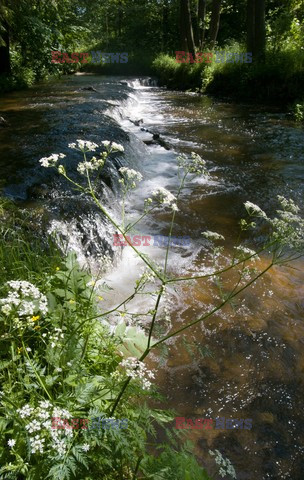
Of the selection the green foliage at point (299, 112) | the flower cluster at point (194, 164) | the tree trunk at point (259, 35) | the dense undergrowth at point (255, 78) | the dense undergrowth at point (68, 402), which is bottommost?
the dense undergrowth at point (68, 402)

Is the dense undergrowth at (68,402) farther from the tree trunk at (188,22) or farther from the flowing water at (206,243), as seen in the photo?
the tree trunk at (188,22)

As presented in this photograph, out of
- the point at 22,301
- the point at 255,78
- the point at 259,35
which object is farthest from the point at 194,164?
the point at 259,35

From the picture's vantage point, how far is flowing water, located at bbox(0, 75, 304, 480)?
103 inches

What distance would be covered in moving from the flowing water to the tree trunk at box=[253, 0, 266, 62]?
15.2 feet

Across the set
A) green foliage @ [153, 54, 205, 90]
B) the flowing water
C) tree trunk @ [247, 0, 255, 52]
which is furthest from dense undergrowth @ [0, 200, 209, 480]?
green foliage @ [153, 54, 205, 90]

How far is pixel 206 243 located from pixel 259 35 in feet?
40.5

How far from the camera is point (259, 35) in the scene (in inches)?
542

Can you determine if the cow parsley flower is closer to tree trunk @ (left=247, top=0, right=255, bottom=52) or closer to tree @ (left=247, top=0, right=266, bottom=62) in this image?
tree @ (left=247, top=0, right=266, bottom=62)

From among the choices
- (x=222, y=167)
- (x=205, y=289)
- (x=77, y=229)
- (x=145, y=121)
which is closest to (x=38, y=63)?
(x=145, y=121)

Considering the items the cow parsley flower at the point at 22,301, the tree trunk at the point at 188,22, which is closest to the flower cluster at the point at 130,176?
the cow parsley flower at the point at 22,301

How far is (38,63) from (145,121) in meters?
7.17

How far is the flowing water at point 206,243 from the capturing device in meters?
2.63

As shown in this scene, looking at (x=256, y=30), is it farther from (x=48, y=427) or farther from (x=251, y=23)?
(x=48, y=427)

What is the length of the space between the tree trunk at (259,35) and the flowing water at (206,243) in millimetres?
4628
